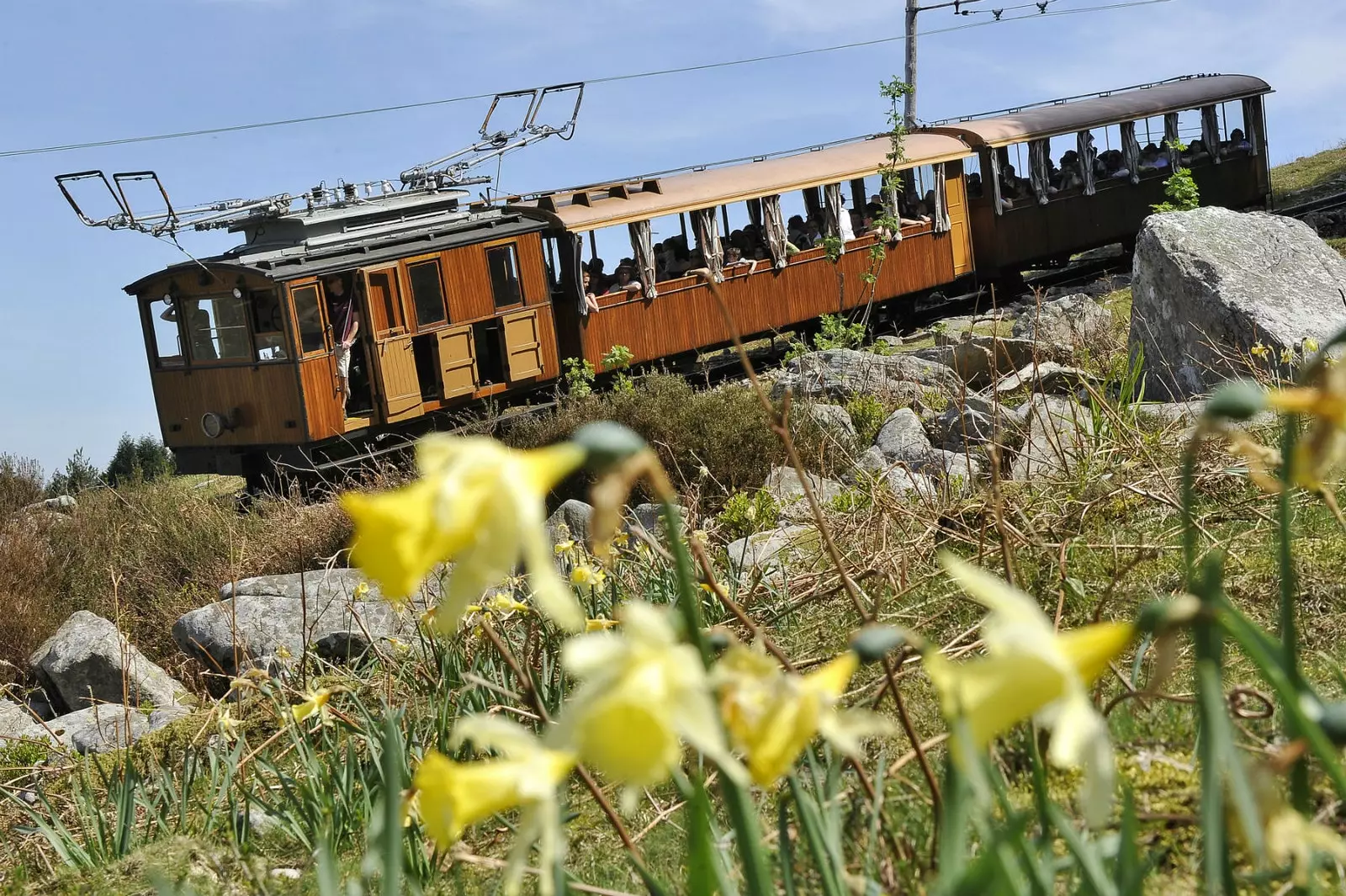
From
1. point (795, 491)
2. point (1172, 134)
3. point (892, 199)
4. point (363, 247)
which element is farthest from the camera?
point (1172, 134)

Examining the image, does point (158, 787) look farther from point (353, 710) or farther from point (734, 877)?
point (734, 877)

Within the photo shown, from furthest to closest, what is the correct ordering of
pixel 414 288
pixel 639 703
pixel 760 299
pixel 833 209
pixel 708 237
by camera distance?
1. pixel 833 209
2. pixel 760 299
3. pixel 708 237
4. pixel 414 288
5. pixel 639 703

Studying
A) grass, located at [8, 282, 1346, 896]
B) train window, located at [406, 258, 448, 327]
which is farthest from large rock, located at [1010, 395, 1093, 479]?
train window, located at [406, 258, 448, 327]

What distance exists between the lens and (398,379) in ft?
43.6

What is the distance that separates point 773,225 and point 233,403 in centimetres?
731

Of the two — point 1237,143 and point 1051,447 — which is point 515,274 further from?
point 1237,143

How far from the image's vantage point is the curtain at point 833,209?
17047 millimetres

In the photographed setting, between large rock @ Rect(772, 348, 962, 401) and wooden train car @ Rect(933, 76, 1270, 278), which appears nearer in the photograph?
large rock @ Rect(772, 348, 962, 401)

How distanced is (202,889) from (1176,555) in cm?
300

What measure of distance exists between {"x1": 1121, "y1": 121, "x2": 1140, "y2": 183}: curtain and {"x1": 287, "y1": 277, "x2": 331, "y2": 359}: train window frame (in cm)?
1401

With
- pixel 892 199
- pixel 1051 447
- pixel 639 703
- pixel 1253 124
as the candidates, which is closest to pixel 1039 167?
pixel 892 199

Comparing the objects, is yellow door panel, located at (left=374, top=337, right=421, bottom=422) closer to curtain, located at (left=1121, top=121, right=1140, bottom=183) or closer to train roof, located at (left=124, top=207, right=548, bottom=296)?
train roof, located at (left=124, top=207, right=548, bottom=296)

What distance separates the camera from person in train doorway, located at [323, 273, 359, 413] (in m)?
13.0

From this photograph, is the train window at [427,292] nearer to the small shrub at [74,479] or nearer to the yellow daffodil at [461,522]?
the small shrub at [74,479]
